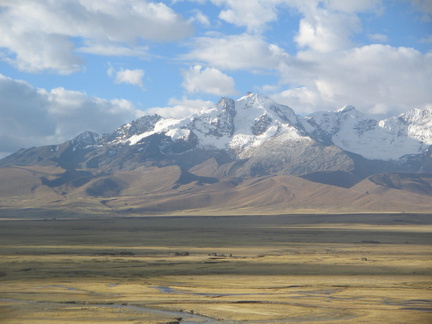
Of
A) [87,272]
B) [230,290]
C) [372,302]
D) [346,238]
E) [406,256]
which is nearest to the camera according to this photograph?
[372,302]

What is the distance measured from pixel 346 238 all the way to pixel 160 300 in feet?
427

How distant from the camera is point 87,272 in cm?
9544

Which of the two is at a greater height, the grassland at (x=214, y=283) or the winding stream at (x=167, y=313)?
the grassland at (x=214, y=283)

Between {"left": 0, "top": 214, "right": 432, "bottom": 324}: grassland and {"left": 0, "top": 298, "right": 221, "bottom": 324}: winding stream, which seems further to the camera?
{"left": 0, "top": 214, "right": 432, "bottom": 324}: grassland

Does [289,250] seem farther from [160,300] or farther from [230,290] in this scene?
[160,300]

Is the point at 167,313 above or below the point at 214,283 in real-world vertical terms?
below

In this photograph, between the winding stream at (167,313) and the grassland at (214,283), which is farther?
the grassland at (214,283)

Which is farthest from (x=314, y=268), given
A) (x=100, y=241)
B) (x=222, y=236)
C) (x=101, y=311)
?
(x=222, y=236)

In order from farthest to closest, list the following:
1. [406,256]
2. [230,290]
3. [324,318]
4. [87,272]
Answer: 1. [406,256]
2. [87,272]
3. [230,290]
4. [324,318]

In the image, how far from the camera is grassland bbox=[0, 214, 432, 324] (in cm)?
6053

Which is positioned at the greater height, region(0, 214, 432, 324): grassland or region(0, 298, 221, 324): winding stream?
region(0, 214, 432, 324): grassland

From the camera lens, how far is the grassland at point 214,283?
60531mm

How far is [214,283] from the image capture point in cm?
8512

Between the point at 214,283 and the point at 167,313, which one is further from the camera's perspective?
→ the point at 214,283
